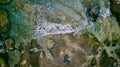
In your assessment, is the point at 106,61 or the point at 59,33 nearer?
the point at 59,33

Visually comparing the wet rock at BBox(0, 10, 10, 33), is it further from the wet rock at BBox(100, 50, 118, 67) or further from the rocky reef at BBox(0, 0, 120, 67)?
the wet rock at BBox(100, 50, 118, 67)

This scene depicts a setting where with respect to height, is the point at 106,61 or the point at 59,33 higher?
the point at 59,33

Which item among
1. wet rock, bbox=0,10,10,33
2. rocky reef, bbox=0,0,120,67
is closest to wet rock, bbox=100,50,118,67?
rocky reef, bbox=0,0,120,67

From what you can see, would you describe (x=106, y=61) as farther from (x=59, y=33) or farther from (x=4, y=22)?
(x=4, y=22)

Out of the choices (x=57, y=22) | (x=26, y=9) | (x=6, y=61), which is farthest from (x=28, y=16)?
(x=6, y=61)

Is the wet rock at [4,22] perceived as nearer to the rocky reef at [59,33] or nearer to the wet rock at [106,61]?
the rocky reef at [59,33]

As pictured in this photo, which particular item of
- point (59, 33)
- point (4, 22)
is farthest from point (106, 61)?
point (4, 22)

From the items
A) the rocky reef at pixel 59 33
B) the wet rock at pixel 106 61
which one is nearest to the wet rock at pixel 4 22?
the rocky reef at pixel 59 33
